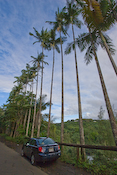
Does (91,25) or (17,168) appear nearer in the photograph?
(17,168)

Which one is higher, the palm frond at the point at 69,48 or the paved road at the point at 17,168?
the palm frond at the point at 69,48

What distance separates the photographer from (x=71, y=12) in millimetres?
11188

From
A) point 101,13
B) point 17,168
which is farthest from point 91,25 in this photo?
point 17,168

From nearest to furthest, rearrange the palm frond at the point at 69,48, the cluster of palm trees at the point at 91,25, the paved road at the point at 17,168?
1. the paved road at the point at 17,168
2. the cluster of palm trees at the point at 91,25
3. the palm frond at the point at 69,48

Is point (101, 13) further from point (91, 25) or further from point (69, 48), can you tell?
point (69, 48)

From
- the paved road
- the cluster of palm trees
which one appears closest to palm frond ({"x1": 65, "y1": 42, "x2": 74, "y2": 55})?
the cluster of palm trees

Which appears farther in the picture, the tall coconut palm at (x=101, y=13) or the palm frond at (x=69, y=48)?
the palm frond at (x=69, y=48)

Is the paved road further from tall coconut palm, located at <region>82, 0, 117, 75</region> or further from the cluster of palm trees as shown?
tall coconut palm, located at <region>82, 0, 117, 75</region>

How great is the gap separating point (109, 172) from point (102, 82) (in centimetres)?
520

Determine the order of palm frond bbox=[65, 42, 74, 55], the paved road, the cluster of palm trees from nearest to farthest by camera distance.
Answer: the paved road
the cluster of palm trees
palm frond bbox=[65, 42, 74, 55]

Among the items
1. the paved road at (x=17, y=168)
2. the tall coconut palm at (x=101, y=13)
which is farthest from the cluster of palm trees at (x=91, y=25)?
the paved road at (x=17, y=168)

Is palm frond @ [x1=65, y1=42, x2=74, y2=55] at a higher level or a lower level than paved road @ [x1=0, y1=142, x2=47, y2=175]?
higher

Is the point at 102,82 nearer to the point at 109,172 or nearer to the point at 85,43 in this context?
the point at 109,172

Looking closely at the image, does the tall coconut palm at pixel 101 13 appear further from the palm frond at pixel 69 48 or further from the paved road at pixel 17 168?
the paved road at pixel 17 168
